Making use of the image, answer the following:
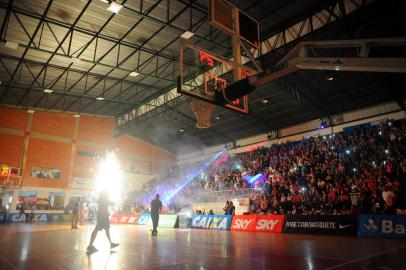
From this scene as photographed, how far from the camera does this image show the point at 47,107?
92.5 ft

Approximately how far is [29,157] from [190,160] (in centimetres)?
1786

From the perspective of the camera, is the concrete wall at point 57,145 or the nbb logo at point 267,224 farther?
the concrete wall at point 57,145

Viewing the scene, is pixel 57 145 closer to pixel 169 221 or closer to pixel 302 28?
pixel 169 221

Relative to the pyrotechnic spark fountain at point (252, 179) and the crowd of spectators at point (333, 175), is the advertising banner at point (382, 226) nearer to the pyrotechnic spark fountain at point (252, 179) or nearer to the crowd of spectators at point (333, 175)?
the crowd of spectators at point (333, 175)

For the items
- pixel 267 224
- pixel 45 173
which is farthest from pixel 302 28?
pixel 45 173

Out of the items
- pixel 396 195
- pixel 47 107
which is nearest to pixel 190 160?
pixel 47 107

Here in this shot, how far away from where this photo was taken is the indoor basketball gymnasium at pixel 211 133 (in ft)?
24.6

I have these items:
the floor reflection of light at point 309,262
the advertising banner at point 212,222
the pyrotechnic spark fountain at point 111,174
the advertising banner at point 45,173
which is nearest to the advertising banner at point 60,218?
the advertising banner at point 45,173

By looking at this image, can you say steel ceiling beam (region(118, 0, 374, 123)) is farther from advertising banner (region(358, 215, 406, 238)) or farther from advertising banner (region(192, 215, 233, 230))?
advertising banner (region(192, 215, 233, 230))

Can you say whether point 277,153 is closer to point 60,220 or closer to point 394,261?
point 394,261

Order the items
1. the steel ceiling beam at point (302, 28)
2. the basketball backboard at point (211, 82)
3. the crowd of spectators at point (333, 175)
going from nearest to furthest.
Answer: the basketball backboard at point (211, 82) → the steel ceiling beam at point (302, 28) → the crowd of spectators at point (333, 175)

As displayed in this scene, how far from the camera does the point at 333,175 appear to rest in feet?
54.3

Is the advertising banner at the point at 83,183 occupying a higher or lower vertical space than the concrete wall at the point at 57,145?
lower

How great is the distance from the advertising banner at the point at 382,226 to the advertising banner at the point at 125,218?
17.5 metres
